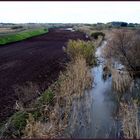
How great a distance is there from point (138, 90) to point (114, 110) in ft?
11.3

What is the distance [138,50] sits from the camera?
20.2 metres

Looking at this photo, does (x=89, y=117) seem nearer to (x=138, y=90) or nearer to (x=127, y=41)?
(x=138, y=90)

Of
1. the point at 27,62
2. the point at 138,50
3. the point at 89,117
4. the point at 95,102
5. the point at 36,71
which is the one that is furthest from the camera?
the point at 27,62

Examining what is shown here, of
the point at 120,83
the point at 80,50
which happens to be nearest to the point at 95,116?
the point at 120,83

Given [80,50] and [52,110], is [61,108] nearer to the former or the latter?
[52,110]

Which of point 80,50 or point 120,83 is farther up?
point 80,50

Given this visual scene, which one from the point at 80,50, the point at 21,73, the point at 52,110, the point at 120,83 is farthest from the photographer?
the point at 80,50

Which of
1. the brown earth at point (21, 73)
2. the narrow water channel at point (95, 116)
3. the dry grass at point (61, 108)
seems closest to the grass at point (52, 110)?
the dry grass at point (61, 108)

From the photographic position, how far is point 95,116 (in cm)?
1243

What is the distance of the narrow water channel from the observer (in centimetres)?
1056

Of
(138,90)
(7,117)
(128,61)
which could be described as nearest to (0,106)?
(7,117)

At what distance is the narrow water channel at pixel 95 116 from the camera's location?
A: 1056 centimetres

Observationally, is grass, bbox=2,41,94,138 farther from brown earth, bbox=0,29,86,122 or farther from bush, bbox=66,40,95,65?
bush, bbox=66,40,95,65

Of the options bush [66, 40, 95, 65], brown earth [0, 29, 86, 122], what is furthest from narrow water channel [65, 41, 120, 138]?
bush [66, 40, 95, 65]
